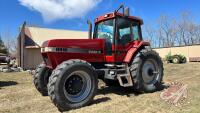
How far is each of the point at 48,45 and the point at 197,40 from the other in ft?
193

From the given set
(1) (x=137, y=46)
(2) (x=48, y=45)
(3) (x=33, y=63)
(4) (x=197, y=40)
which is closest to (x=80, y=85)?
(2) (x=48, y=45)

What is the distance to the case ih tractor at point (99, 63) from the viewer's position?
688cm

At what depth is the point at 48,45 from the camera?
7219 millimetres

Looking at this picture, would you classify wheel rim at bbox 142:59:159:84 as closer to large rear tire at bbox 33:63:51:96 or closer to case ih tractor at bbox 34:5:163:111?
case ih tractor at bbox 34:5:163:111

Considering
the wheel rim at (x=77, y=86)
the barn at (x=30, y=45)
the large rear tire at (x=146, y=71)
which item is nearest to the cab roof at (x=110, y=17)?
the large rear tire at (x=146, y=71)

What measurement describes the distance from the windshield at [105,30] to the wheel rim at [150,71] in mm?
1534

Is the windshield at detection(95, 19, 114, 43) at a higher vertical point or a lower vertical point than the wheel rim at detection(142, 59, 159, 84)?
higher

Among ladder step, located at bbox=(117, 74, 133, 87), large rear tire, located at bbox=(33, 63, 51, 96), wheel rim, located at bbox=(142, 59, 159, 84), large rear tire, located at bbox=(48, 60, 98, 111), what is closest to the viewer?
large rear tire, located at bbox=(48, 60, 98, 111)

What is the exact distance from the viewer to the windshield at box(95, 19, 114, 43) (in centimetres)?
860

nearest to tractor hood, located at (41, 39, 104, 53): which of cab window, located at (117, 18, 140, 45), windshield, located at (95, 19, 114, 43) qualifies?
windshield, located at (95, 19, 114, 43)

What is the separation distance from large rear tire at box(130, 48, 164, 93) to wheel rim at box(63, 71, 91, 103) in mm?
1844

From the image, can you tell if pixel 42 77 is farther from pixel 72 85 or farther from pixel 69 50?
pixel 72 85

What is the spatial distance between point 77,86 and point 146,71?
2879mm

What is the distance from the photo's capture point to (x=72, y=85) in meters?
7.10
